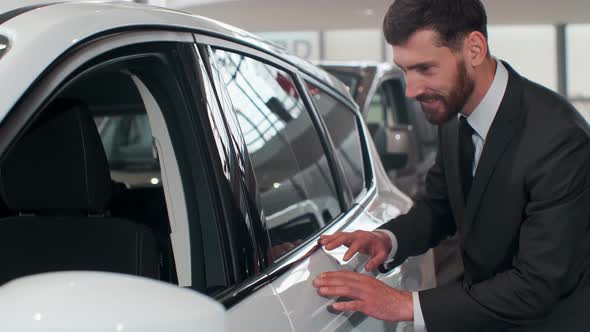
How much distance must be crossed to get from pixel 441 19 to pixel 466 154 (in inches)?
16.2

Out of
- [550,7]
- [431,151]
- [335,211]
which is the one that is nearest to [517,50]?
[550,7]

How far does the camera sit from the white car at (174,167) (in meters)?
1.44

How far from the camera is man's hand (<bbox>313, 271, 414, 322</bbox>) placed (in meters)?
1.96

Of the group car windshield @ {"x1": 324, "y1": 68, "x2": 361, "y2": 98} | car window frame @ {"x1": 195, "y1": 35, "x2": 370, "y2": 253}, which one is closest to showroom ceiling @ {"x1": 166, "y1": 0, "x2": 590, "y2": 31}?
car windshield @ {"x1": 324, "y1": 68, "x2": 361, "y2": 98}

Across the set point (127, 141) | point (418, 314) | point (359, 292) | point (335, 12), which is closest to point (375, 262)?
point (418, 314)

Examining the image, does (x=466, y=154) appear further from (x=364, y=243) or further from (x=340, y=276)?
(x=340, y=276)

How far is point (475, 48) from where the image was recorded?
7.21 ft

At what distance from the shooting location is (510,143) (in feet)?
7.12

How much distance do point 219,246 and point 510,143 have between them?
2.58ft

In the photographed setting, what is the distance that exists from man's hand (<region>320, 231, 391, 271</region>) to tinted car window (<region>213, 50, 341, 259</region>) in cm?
8

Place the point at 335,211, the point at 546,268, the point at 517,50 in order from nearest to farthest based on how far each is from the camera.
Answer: the point at 546,268, the point at 335,211, the point at 517,50

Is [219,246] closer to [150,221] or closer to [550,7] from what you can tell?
[150,221]

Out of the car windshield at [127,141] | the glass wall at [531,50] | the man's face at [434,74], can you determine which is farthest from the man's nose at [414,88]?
the glass wall at [531,50]

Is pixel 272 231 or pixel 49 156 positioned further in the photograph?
pixel 272 231
